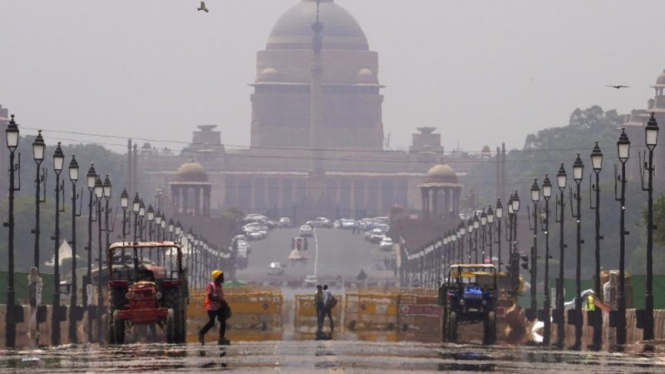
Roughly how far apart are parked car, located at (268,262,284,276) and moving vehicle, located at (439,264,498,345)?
114208mm

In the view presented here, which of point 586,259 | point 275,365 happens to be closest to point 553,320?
point 275,365

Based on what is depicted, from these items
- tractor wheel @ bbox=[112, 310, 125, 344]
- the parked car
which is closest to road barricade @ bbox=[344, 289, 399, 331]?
tractor wheel @ bbox=[112, 310, 125, 344]

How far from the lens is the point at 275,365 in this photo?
30.2 meters

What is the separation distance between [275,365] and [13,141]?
65.5 ft

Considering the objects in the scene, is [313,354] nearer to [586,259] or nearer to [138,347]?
[138,347]

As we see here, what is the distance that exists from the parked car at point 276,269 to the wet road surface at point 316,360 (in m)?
125

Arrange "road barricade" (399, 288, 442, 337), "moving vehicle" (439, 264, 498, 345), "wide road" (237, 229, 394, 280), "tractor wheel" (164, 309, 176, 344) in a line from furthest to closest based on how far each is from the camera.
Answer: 1. "wide road" (237, 229, 394, 280)
2. "road barricade" (399, 288, 442, 337)
3. "moving vehicle" (439, 264, 498, 345)
4. "tractor wheel" (164, 309, 176, 344)

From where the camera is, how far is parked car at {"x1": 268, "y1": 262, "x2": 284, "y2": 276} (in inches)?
6378

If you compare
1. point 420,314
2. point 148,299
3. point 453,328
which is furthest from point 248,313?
point 148,299

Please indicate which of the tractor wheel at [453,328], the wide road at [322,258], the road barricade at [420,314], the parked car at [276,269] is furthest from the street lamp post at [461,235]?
the tractor wheel at [453,328]

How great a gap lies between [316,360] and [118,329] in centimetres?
774

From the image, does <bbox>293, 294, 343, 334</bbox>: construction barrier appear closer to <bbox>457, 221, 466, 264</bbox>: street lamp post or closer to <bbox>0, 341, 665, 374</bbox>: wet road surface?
<bbox>457, 221, 466, 264</bbox>: street lamp post

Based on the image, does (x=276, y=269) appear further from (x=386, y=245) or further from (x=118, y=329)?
(x=118, y=329)

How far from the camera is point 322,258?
179000mm
